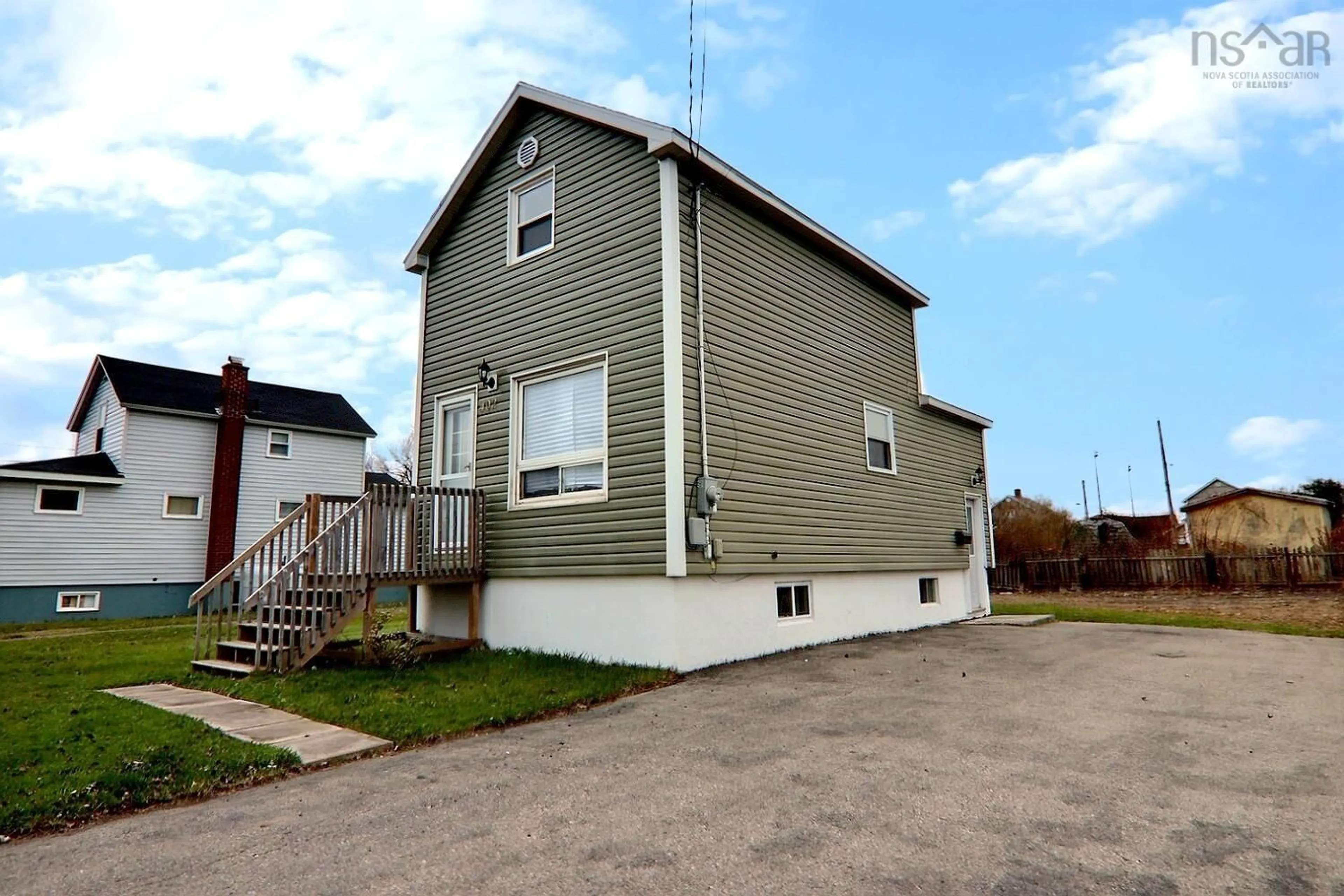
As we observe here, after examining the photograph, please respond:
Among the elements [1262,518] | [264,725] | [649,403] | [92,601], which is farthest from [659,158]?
[1262,518]

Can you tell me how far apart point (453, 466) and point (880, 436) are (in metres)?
6.74

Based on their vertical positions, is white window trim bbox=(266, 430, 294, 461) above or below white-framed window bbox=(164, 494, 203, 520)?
above

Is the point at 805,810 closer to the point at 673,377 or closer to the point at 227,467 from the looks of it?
the point at 673,377

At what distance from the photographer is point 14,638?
13805mm

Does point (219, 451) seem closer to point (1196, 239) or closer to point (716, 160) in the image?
point (716, 160)

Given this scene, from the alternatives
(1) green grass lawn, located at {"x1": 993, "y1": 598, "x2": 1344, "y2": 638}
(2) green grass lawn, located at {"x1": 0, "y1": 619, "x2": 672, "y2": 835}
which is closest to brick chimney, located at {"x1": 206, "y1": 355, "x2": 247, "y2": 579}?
(2) green grass lawn, located at {"x1": 0, "y1": 619, "x2": 672, "y2": 835}

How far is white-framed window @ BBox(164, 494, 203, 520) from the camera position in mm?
20641

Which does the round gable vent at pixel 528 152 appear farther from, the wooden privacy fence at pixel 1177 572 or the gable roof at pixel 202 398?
the wooden privacy fence at pixel 1177 572

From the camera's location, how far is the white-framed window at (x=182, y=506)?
20.6 m

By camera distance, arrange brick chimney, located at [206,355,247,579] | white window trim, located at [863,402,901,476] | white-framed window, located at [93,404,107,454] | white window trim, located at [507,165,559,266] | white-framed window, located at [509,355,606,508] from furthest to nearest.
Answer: white-framed window, located at [93,404,107,454] → brick chimney, located at [206,355,247,579] → white window trim, located at [863,402,901,476] → white window trim, located at [507,165,559,266] → white-framed window, located at [509,355,606,508]

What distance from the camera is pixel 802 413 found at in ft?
33.4

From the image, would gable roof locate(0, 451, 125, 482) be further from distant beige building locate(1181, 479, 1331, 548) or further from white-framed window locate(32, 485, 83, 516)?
distant beige building locate(1181, 479, 1331, 548)

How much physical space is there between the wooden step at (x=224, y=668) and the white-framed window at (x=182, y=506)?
14801mm

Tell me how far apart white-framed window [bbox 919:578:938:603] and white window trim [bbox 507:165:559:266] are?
328 inches
